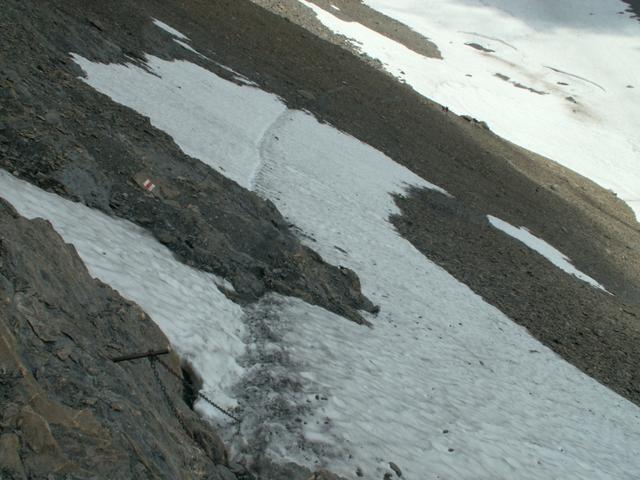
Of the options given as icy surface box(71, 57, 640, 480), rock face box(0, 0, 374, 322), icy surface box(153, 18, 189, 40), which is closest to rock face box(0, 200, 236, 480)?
icy surface box(71, 57, 640, 480)

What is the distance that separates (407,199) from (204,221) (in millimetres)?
11627

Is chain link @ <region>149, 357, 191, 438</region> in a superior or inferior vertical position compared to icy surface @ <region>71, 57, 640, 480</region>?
superior

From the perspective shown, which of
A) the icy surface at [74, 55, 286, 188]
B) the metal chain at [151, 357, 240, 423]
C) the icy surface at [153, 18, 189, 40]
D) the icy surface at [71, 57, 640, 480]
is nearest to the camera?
the metal chain at [151, 357, 240, 423]

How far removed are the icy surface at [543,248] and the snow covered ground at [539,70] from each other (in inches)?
836

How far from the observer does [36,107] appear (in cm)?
955

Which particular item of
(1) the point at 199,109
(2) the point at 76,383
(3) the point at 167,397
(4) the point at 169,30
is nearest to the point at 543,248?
(1) the point at 199,109

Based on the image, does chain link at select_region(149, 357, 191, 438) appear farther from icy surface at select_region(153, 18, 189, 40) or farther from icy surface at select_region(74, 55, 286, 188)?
icy surface at select_region(153, 18, 189, 40)

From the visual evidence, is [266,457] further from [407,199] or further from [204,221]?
[407,199]

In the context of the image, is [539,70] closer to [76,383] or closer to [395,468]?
[395,468]

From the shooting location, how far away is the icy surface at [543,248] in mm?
23045

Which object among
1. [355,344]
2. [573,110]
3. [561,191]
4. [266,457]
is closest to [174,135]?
[355,344]

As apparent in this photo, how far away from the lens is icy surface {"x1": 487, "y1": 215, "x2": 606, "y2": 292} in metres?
23.0

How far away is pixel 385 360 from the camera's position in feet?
32.5

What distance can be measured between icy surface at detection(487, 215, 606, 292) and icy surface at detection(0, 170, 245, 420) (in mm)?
16664
